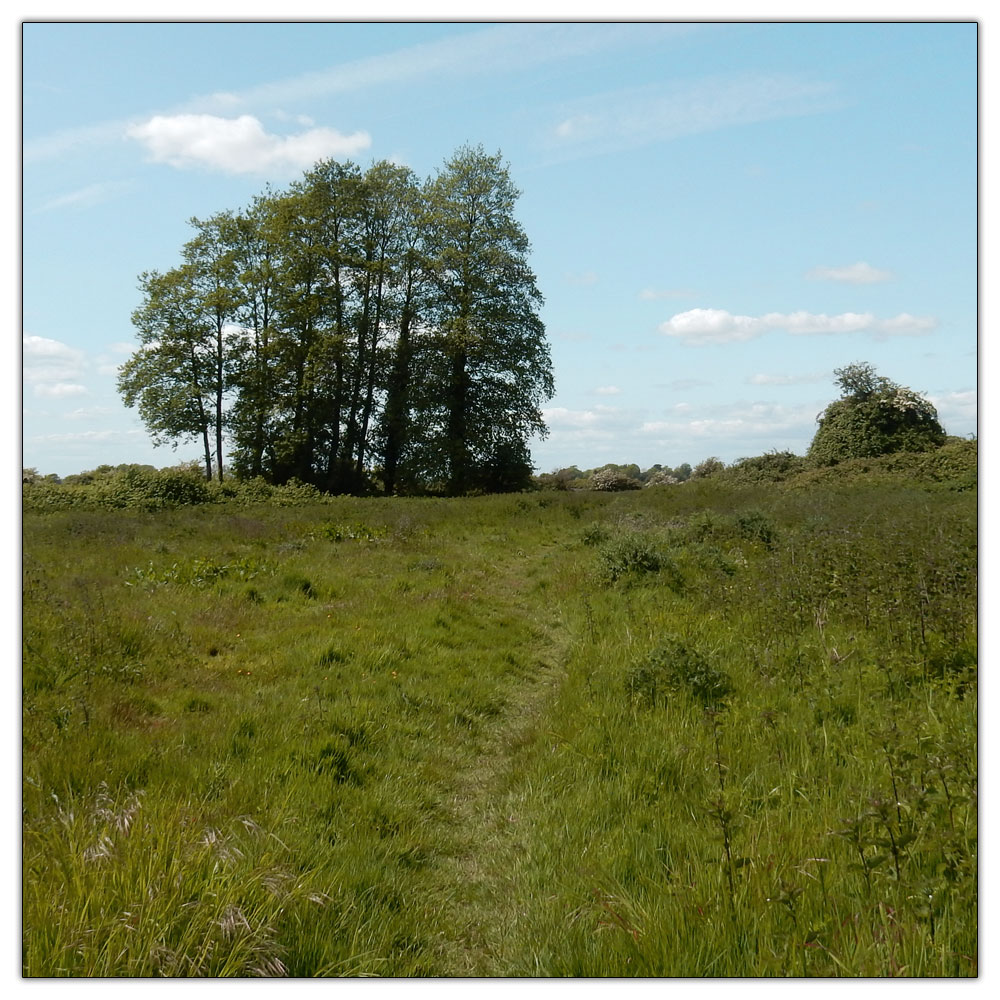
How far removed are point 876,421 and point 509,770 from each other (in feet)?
108

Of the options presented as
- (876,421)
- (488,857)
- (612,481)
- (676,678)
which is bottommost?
(488,857)

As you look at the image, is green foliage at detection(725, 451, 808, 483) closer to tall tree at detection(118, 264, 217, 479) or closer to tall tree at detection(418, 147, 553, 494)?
tall tree at detection(418, 147, 553, 494)

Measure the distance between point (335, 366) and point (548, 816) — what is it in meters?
38.9

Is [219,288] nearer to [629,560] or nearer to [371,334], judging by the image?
[371,334]

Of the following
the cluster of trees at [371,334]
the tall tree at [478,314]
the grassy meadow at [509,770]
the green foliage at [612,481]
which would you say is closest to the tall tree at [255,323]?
the cluster of trees at [371,334]

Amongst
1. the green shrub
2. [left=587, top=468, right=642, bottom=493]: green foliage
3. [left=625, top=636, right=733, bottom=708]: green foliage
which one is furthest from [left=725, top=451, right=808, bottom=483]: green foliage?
[left=625, top=636, right=733, bottom=708]: green foliage

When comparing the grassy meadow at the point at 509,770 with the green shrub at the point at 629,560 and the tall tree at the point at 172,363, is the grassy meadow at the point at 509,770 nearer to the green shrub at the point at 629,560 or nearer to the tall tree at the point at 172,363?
the green shrub at the point at 629,560

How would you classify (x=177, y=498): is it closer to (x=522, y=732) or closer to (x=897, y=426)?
(x=522, y=732)

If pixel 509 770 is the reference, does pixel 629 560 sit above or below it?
above

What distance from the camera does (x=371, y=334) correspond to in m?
42.0

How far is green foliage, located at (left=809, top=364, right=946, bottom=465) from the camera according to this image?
1234 inches

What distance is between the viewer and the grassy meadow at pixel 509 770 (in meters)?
3.35

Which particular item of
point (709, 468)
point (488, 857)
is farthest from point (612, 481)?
point (488, 857)

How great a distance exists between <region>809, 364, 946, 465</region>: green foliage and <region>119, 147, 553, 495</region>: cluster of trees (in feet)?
58.7
